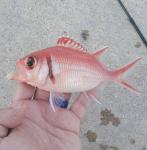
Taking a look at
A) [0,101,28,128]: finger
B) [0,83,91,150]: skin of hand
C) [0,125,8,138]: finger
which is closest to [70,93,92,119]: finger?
[0,83,91,150]: skin of hand

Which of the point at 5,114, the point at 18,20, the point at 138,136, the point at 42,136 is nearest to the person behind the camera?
the point at 5,114

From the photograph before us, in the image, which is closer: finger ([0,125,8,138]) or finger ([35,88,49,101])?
finger ([0,125,8,138])

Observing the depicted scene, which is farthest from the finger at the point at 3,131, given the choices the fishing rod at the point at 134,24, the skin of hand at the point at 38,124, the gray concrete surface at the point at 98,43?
the fishing rod at the point at 134,24

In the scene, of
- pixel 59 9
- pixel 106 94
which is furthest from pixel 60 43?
pixel 59 9

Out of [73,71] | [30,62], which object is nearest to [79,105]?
[73,71]

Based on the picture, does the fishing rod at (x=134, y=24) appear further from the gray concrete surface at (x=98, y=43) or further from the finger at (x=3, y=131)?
the finger at (x=3, y=131)

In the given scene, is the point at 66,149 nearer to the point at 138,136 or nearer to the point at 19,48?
the point at 138,136

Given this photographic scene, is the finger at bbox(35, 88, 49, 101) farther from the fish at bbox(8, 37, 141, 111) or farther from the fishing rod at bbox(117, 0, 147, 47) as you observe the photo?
the fishing rod at bbox(117, 0, 147, 47)
